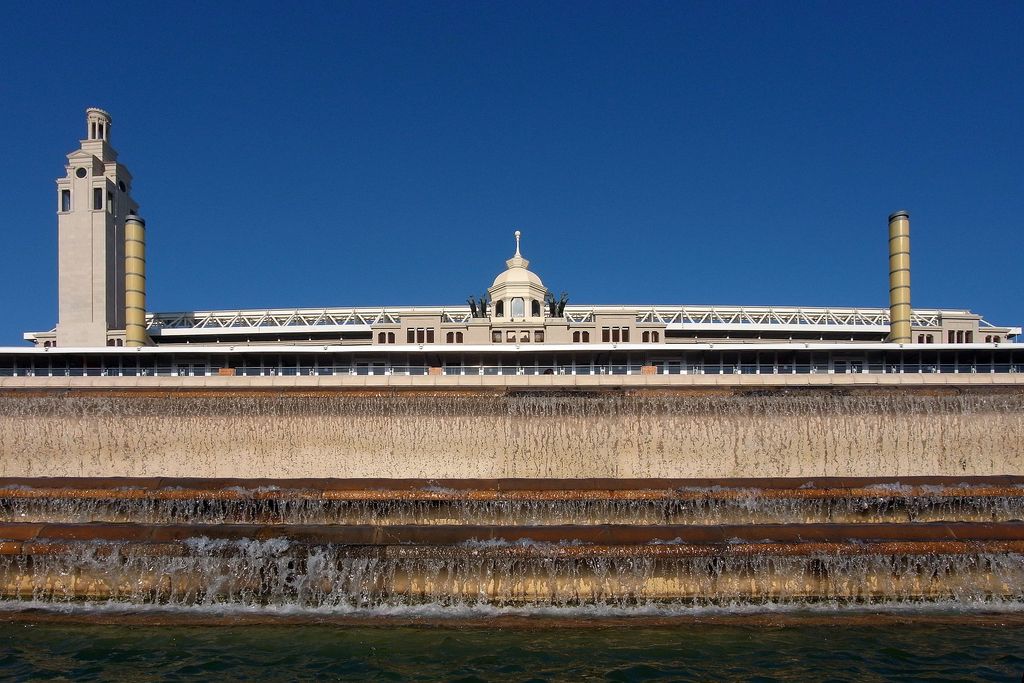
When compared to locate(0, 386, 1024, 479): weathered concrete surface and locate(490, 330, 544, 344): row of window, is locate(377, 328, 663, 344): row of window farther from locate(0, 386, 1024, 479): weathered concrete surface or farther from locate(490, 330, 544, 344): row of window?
locate(0, 386, 1024, 479): weathered concrete surface

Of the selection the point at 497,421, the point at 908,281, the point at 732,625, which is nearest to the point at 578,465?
the point at 497,421

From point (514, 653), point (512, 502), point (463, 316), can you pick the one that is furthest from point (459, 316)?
point (514, 653)

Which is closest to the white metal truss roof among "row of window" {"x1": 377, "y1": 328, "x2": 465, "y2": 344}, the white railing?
the white railing

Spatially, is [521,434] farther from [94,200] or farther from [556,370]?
[94,200]

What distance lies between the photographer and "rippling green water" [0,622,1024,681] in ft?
35.7

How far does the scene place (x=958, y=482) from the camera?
21.6 meters

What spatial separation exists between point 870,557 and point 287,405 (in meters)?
21.2

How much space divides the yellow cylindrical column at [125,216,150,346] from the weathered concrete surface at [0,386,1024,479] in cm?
1855

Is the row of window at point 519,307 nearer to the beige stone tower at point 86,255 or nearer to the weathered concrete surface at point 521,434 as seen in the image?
the weathered concrete surface at point 521,434

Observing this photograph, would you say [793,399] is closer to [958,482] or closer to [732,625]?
[958,482]

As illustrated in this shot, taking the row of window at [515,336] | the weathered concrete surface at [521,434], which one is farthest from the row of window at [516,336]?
the weathered concrete surface at [521,434]

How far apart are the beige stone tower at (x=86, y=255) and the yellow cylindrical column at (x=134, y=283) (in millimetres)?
2694

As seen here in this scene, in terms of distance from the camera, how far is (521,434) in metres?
27.0

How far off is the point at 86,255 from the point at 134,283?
17.5 feet
